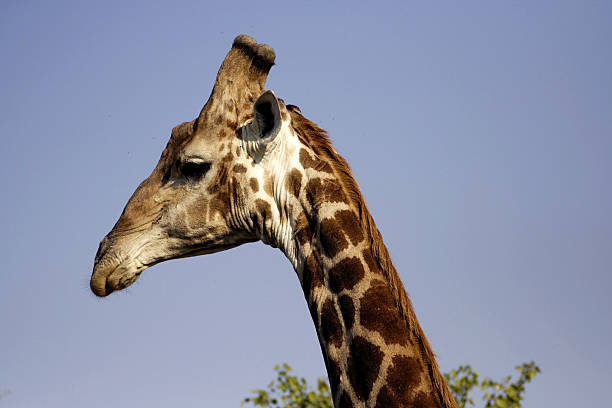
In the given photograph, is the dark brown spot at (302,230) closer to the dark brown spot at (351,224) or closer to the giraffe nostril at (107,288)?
the dark brown spot at (351,224)

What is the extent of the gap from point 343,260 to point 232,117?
5.38 feet

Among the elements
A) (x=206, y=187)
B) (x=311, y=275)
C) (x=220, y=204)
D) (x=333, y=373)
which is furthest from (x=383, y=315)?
(x=206, y=187)

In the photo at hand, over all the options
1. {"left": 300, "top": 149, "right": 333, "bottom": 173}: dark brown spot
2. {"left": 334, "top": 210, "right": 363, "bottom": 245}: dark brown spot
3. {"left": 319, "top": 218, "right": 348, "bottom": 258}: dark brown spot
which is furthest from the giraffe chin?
{"left": 334, "top": 210, "right": 363, "bottom": 245}: dark brown spot

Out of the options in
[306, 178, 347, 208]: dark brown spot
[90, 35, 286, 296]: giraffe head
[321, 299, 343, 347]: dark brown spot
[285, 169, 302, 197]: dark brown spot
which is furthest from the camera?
[90, 35, 286, 296]: giraffe head

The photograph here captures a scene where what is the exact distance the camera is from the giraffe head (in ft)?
19.5

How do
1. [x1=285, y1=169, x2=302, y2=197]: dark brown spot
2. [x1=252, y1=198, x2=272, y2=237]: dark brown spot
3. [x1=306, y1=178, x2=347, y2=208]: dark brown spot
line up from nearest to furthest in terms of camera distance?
1. [x1=306, y1=178, x2=347, y2=208]: dark brown spot
2. [x1=285, y1=169, x2=302, y2=197]: dark brown spot
3. [x1=252, y1=198, x2=272, y2=237]: dark brown spot

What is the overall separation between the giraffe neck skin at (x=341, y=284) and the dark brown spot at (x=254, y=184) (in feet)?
0.24

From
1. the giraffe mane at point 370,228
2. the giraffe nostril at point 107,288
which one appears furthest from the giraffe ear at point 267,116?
the giraffe nostril at point 107,288

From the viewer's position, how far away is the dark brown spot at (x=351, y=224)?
5.29 meters

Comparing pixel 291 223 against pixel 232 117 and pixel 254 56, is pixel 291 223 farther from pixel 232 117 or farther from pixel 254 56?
pixel 254 56

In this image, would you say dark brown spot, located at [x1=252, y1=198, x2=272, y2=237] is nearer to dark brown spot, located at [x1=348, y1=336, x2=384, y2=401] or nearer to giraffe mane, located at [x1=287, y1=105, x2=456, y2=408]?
giraffe mane, located at [x1=287, y1=105, x2=456, y2=408]

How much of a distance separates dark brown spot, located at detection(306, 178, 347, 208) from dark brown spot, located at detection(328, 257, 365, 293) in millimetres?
474

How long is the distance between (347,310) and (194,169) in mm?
1794

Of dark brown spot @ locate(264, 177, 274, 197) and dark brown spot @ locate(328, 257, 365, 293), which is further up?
dark brown spot @ locate(264, 177, 274, 197)
